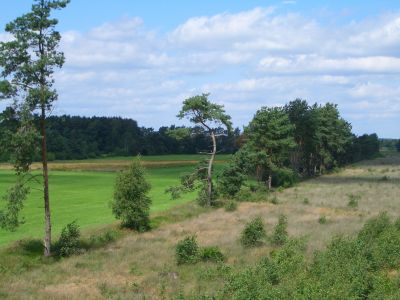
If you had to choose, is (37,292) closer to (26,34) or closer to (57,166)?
(26,34)

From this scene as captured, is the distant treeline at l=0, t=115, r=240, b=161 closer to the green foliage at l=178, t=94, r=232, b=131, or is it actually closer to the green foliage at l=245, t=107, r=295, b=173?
the green foliage at l=245, t=107, r=295, b=173

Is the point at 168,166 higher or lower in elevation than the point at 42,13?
lower

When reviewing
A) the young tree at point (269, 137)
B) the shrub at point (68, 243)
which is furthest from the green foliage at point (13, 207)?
the young tree at point (269, 137)

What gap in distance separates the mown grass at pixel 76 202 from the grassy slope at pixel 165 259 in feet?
15.8

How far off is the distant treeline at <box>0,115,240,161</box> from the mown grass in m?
61.6

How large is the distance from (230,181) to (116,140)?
113 m

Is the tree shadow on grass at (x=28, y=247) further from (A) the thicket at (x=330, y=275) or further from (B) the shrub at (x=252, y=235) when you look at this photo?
(A) the thicket at (x=330, y=275)

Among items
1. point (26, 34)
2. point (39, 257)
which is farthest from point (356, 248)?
point (26, 34)

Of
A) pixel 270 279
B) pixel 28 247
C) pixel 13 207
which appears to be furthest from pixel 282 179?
pixel 270 279

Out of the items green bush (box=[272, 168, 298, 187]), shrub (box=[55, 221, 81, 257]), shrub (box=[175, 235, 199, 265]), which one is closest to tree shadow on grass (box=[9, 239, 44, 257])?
shrub (box=[55, 221, 81, 257])

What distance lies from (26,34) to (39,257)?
466 inches

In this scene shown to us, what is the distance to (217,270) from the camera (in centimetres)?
2391

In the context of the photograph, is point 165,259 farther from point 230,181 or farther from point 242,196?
point 230,181

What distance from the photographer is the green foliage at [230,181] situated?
57.3 metres
